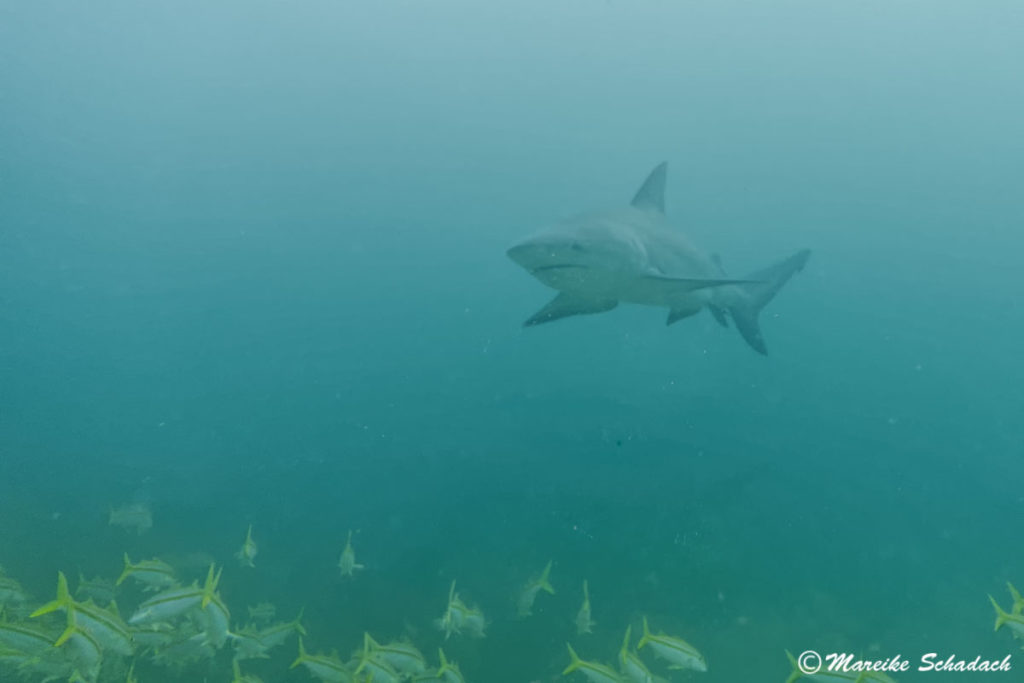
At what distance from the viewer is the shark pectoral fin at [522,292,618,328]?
23.4 feet

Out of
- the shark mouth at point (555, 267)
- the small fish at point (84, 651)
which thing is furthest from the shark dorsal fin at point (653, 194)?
the small fish at point (84, 651)

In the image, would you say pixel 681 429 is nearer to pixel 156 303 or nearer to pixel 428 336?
pixel 428 336

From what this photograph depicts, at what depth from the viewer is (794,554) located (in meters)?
15.8

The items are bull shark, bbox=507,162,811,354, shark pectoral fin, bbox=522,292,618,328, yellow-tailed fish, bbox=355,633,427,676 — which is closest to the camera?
yellow-tailed fish, bbox=355,633,427,676

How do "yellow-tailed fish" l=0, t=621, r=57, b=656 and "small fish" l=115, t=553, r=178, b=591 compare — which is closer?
"yellow-tailed fish" l=0, t=621, r=57, b=656

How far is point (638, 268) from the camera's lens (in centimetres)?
661

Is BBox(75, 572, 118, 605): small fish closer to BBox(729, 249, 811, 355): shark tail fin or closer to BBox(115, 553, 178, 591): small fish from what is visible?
BBox(115, 553, 178, 591): small fish

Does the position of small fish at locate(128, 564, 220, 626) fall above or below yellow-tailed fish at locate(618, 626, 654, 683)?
above

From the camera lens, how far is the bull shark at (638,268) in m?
5.92

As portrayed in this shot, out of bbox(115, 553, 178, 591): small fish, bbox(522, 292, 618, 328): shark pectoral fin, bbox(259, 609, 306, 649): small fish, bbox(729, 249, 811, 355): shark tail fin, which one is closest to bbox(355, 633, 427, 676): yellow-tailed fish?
bbox(259, 609, 306, 649): small fish

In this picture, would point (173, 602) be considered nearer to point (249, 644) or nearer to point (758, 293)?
point (249, 644)

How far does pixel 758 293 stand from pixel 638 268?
2901 millimetres

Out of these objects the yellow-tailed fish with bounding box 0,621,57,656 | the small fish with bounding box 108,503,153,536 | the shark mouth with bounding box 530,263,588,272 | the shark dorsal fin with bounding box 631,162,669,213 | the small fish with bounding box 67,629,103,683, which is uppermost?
the shark dorsal fin with bounding box 631,162,669,213

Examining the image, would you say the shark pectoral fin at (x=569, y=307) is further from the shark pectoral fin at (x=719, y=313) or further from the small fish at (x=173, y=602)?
the small fish at (x=173, y=602)
